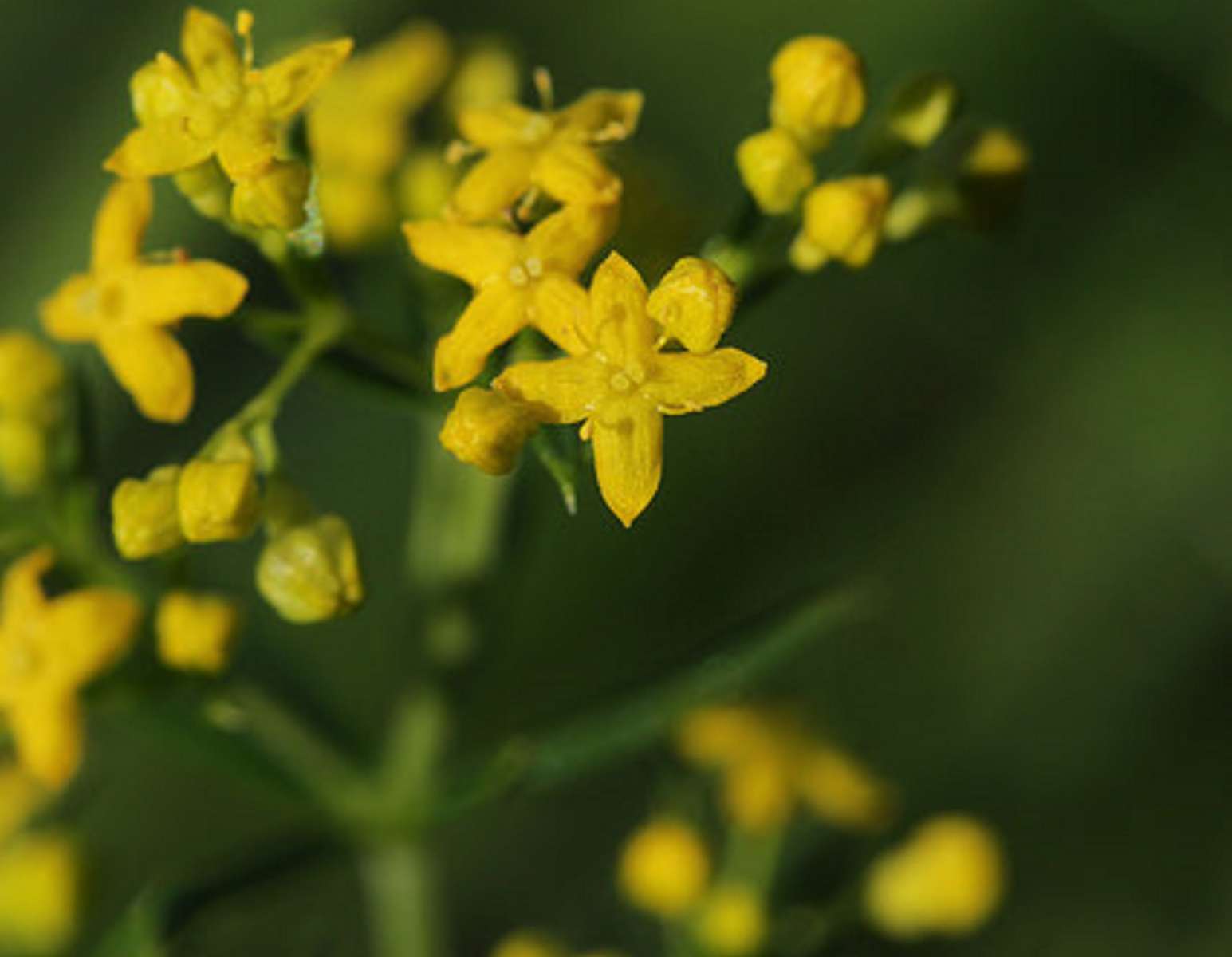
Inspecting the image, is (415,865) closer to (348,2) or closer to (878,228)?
(878,228)

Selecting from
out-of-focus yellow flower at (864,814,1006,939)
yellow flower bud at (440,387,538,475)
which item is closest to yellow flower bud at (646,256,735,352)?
yellow flower bud at (440,387,538,475)

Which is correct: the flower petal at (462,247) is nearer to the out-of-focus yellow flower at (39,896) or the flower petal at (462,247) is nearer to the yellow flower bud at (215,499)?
the yellow flower bud at (215,499)

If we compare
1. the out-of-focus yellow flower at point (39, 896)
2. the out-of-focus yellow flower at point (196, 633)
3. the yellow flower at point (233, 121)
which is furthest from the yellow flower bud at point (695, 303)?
the out-of-focus yellow flower at point (39, 896)

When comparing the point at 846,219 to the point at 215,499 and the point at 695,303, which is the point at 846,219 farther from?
the point at 215,499

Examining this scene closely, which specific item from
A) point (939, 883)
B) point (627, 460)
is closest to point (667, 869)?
point (939, 883)

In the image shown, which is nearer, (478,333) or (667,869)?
(478,333)

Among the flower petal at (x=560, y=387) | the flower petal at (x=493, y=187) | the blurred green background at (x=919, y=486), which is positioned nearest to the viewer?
the flower petal at (x=560, y=387)
